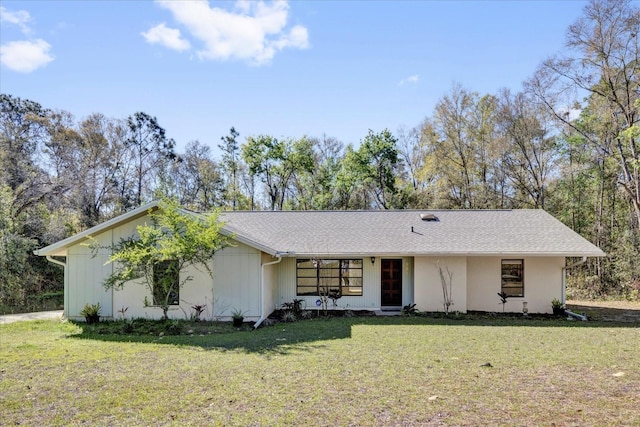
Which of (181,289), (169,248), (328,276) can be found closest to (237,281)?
(181,289)

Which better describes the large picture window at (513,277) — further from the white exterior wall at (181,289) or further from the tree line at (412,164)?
the white exterior wall at (181,289)

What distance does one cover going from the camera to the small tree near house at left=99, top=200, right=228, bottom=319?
10.4 m

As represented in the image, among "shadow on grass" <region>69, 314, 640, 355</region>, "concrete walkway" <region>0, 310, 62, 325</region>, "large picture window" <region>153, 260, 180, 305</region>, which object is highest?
"large picture window" <region>153, 260, 180, 305</region>

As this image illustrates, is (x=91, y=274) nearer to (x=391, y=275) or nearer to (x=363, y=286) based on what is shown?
(x=363, y=286)

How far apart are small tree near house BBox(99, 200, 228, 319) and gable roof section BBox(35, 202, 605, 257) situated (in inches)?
31.6

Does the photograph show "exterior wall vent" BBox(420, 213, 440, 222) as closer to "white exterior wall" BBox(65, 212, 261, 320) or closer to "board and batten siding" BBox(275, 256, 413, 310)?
"board and batten siding" BBox(275, 256, 413, 310)

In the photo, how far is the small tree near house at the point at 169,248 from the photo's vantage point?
10.4 meters

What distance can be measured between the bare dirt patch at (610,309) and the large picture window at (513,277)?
215 centimetres

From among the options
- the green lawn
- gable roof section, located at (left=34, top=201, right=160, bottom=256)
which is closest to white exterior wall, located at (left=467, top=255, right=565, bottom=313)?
the green lawn

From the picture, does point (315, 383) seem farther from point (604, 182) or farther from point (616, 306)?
point (604, 182)

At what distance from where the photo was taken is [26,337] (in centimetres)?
980

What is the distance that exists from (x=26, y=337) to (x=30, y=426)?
21.7ft

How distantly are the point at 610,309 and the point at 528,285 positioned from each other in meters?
3.84

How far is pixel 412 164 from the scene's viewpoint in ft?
98.4
